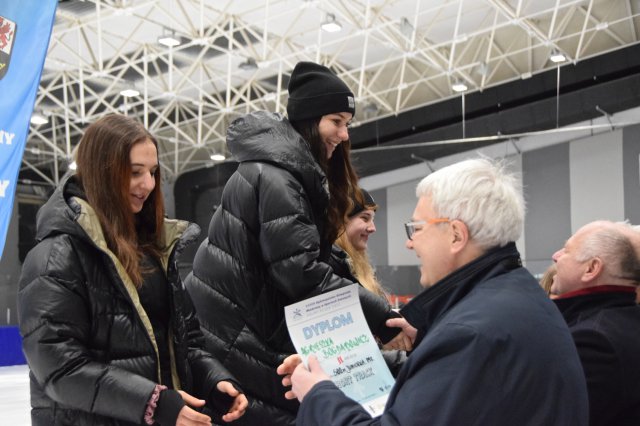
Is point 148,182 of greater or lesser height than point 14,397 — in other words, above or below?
above

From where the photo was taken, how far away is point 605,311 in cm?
245

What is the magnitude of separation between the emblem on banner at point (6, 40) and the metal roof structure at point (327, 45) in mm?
8715

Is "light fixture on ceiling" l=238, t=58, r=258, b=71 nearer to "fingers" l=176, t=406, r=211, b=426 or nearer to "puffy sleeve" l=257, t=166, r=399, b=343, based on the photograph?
"puffy sleeve" l=257, t=166, r=399, b=343

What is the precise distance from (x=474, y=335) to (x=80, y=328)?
3.50 ft

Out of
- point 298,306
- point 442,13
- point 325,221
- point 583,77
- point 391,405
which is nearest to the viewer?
point 391,405

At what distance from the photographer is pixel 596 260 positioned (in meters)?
2.61

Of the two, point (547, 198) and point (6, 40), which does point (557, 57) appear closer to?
point (547, 198)

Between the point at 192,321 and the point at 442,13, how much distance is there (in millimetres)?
13338

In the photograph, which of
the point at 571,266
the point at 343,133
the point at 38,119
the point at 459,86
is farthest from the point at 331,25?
the point at 571,266

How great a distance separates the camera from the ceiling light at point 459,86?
1221cm

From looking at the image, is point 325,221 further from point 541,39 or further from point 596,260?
point 541,39

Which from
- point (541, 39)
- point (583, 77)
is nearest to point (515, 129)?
point (583, 77)

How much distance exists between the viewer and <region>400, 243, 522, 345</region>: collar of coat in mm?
1707

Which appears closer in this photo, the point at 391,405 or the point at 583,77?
the point at 391,405
